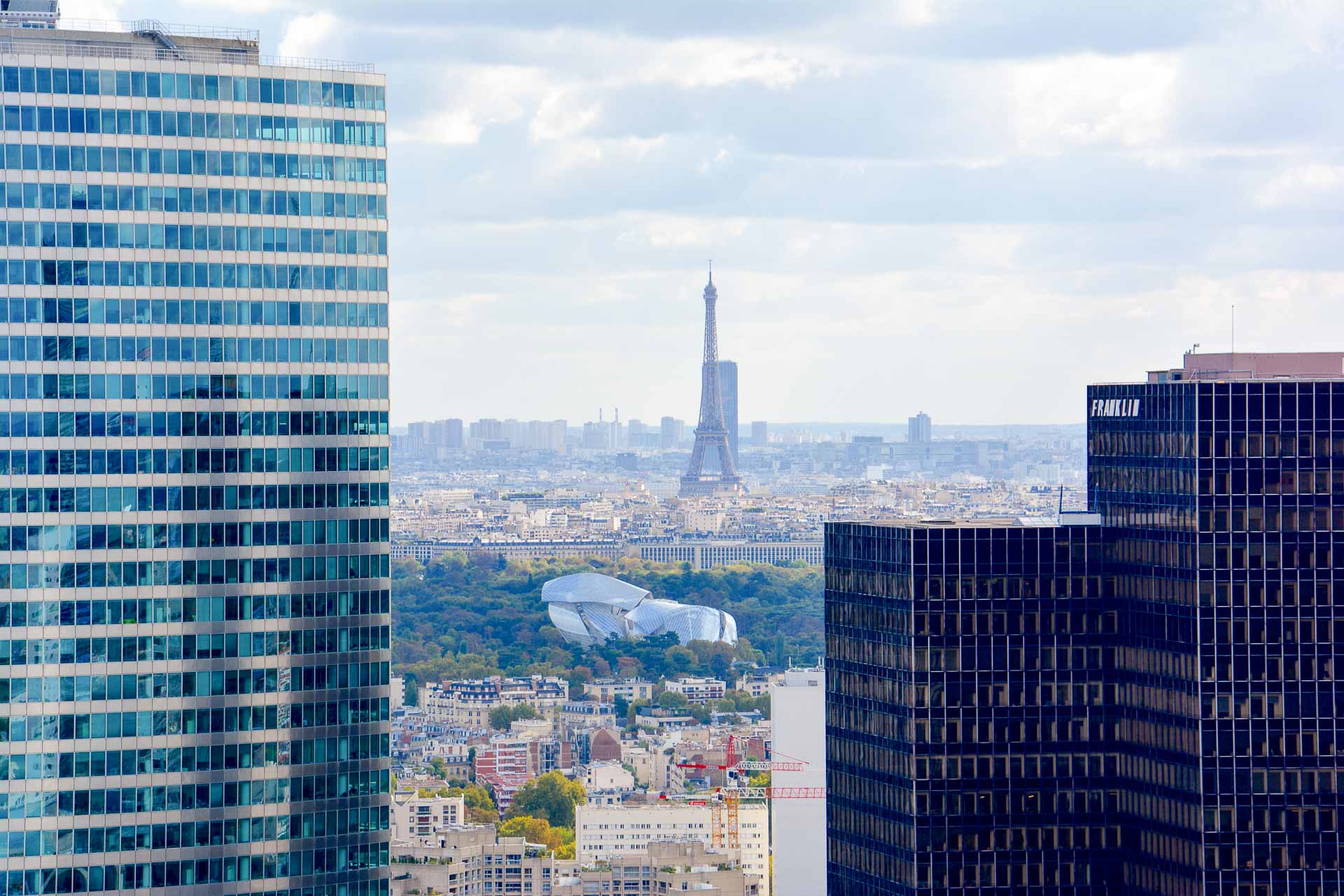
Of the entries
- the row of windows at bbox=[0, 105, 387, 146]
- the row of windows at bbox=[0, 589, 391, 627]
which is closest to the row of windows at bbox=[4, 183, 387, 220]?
the row of windows at bbox=[0, 105, 387, 146]

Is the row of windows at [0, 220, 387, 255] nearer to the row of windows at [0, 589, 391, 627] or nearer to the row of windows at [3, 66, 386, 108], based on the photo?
the row of windows at [3, 66, 386, 108]

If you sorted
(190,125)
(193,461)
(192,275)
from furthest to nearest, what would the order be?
1. (193,461)
2. (192,275)
3. (190,125)

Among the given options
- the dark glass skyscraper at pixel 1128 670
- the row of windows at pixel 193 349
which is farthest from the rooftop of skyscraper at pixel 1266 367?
the row of windows at pixel 193 349

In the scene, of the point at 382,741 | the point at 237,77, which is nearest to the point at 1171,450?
the point at 382,741

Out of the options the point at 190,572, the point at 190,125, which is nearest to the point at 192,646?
the point at 190,572

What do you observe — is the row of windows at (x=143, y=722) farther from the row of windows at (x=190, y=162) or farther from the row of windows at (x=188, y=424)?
the row of windows at (x=190, y=162)

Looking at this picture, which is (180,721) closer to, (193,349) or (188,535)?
(188,535)
